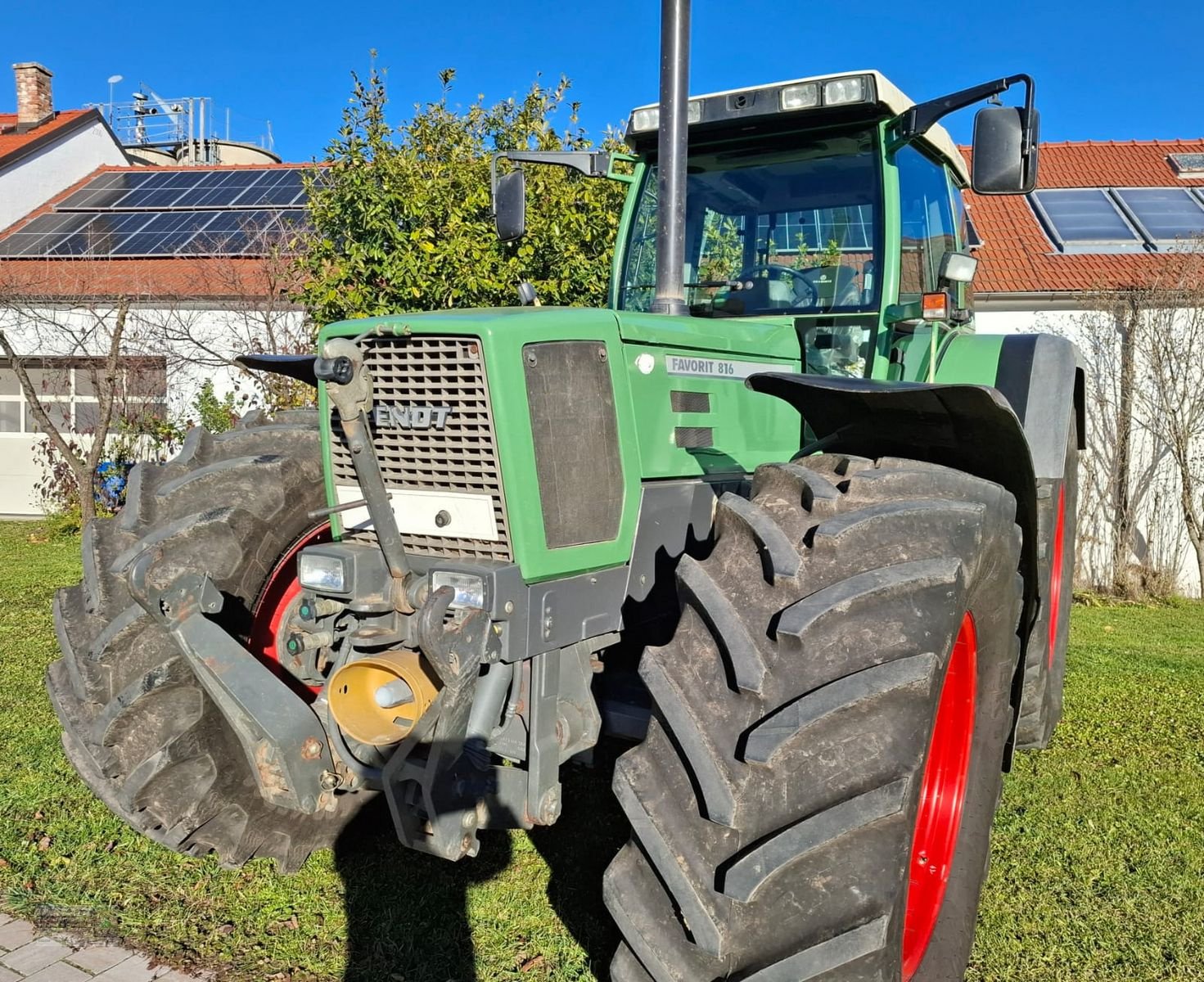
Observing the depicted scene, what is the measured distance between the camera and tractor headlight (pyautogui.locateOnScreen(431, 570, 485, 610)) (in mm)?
2727

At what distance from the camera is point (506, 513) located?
2.78 metres

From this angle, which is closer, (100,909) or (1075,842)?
(100,909)

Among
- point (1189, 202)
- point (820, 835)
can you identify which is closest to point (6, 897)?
point (820, 835)

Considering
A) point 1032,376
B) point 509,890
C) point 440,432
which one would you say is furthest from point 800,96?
point 509,890

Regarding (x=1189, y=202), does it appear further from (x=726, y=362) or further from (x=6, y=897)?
(x=6, y=897)

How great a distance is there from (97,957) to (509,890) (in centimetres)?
124

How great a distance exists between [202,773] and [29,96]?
65.4 feet

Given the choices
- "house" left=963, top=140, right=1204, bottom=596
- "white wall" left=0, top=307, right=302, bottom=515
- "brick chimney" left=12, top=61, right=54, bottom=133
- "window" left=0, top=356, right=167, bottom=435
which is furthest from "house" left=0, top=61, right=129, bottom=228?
"house" left=963, top=140, right=1204, bottom=596

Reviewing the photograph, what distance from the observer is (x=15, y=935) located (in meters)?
3.30

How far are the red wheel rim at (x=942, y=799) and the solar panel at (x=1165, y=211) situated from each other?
33.8ft

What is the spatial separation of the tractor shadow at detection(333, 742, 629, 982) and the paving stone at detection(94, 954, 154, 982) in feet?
1.84

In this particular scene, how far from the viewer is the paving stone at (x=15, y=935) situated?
3240 mm

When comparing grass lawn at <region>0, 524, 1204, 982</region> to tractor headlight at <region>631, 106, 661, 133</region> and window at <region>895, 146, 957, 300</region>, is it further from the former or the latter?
tractor headlight at <region>631, 106, 661, 133</region>

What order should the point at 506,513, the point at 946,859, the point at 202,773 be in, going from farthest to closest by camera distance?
the point at 202,773
the point at 946,859
the point at 506,513
